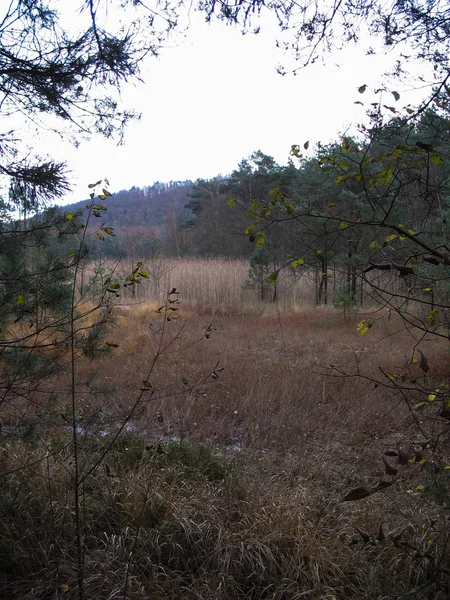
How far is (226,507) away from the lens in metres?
2.58

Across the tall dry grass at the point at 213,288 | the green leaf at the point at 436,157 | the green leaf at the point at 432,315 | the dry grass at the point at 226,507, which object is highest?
the green leaf at the point at 436,157

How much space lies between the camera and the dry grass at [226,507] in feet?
6.56

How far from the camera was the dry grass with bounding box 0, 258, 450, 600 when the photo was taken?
1998 millimetres

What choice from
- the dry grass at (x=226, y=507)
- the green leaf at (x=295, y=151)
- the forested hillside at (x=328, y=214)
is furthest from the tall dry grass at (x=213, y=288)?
the green leaf at (x=295, y=151)

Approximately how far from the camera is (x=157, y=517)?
8.05 feet

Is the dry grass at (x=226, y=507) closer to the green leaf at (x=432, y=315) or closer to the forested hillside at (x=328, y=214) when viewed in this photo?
the green leaf at (x=432, y=315)

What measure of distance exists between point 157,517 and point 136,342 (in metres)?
6.08

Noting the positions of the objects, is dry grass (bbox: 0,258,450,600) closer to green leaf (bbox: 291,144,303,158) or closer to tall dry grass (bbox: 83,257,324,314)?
green leaf (bbox: 291,144,303,158)

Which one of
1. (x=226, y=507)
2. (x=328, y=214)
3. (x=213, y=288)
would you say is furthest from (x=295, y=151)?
(x=213, y=288)

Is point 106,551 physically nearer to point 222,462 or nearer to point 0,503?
point 0,503

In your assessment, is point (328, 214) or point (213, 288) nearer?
point (328, 214)

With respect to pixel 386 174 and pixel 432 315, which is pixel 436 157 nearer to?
pixel 386 174

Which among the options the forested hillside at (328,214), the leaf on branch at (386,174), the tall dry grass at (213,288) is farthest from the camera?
the tall dry grass at (213,288)

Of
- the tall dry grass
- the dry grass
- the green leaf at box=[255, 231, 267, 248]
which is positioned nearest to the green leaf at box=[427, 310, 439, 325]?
the dry grass
